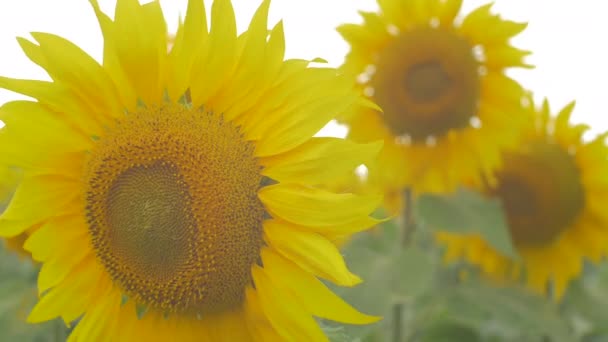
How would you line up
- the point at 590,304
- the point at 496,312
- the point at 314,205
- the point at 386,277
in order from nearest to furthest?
the point at 314,205
the point at 386,277
the point at 496,312
the point at 590,304

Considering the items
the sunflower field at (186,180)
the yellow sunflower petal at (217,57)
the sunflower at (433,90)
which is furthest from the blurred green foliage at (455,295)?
the yellow sunflower petal at (217,57)

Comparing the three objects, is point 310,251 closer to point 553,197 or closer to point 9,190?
point 9,190

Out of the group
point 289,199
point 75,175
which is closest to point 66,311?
point 75,175

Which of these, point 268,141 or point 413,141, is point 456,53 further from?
point 268,141

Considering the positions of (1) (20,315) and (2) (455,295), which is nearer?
(1) (20,315)

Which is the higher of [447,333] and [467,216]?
[467,216]

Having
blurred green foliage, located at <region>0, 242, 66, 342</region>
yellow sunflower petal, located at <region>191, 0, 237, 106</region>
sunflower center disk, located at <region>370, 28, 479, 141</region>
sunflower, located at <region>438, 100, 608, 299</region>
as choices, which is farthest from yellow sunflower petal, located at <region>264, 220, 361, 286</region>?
sunflower, located at <region>438, 100, 608, 299</region>

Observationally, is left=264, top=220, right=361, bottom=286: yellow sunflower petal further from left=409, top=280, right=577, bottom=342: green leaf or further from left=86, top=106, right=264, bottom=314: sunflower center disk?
left=409, top=280, right=577, bottom=342: green leaf

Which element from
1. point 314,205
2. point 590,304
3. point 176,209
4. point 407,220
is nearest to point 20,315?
point 176,209
